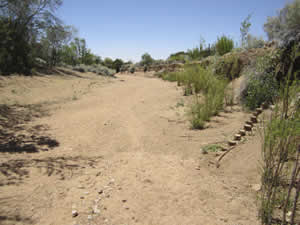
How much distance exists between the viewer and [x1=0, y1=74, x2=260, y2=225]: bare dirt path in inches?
92.9

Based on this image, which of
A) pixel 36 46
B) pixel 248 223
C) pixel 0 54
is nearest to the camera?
pixel 248 223

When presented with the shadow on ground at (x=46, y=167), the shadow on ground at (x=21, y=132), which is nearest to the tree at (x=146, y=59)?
the shadow on ground at (x=21, y=132)

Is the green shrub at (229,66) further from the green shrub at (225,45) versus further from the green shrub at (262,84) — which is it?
the green shrub at (225,45)

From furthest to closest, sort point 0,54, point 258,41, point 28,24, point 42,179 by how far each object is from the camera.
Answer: point 28,24, point 0,54, point 258,41, point 42,179

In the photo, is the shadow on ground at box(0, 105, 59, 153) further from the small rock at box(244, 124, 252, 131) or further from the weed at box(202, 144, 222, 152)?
the small rock at box(244, 124, 252, 131)

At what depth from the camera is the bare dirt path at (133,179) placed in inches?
92.9

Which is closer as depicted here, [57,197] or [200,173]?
[57,197]

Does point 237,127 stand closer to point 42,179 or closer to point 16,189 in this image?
point 42,179

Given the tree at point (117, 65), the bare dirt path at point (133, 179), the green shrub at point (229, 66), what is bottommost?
the bare dirt path at point (133, 179)

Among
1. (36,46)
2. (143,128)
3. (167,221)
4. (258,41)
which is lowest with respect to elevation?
(167,221)

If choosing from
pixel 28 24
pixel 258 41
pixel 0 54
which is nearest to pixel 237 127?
pixel 258 41

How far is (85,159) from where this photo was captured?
4027 mm

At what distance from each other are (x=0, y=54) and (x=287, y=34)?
13.4 meters

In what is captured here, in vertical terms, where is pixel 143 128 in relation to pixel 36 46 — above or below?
below
